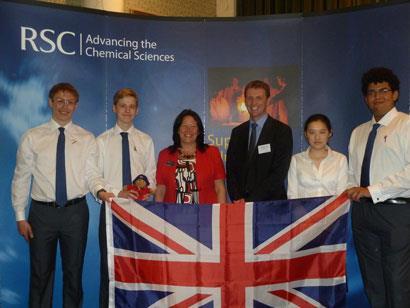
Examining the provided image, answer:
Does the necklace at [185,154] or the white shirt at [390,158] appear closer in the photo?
the white shirt at [390,158]

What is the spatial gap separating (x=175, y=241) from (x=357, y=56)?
214cm

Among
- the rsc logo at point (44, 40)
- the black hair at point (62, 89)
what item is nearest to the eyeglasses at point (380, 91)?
the black hair at point (62, 89)

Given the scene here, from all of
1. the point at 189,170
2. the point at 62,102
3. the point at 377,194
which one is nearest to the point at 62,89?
the point at 62,102

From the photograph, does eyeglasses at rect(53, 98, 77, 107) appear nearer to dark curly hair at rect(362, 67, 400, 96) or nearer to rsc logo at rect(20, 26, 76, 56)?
rsc logo at rect(20, 26, 76, 56)

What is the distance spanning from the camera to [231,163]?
161 inches

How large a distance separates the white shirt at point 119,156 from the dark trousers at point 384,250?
165 centimetres

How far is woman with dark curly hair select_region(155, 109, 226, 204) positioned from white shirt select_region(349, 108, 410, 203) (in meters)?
1.09

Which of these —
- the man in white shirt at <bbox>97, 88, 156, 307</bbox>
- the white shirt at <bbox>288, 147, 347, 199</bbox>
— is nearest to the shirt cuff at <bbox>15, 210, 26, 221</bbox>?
the man in white shirt at <bbox>97, 88, 156, 307</bbox>

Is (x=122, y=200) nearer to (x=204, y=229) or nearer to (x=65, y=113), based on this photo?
(x=204, y=229)

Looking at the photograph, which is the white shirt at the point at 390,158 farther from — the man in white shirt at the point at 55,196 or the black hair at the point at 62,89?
the black hair at the point at 62,89

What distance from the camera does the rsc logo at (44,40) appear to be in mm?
3982

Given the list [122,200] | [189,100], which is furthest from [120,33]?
[122,200]

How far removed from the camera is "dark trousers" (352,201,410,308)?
3.51m

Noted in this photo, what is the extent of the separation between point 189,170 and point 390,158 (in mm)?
1468
